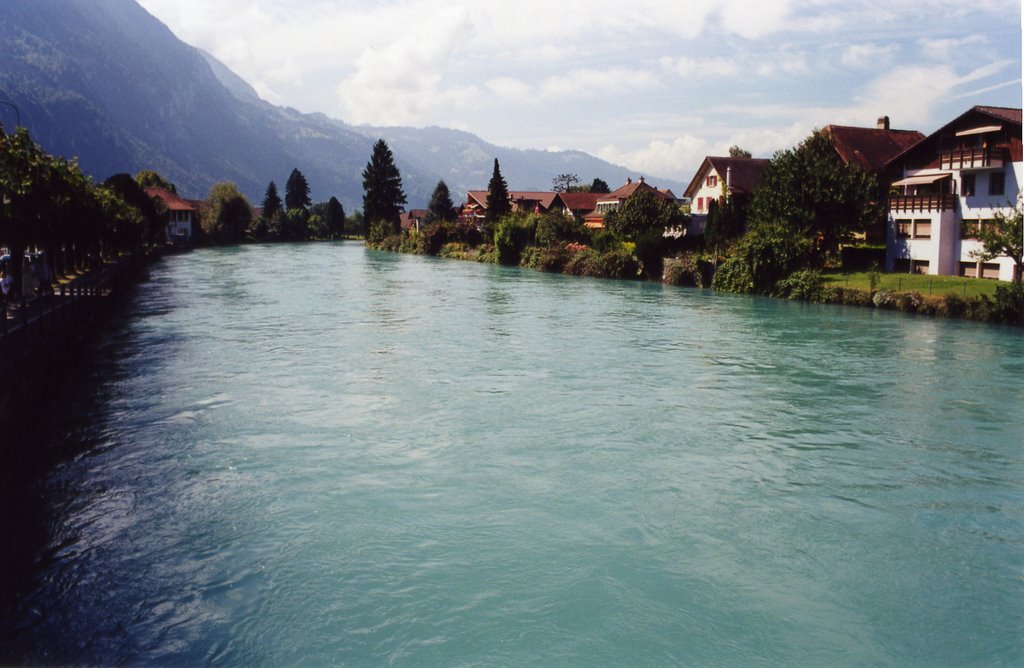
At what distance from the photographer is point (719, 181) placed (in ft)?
272

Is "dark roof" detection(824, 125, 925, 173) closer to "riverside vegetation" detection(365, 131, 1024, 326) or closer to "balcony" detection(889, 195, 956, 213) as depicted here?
"riverside vegetation" detection(365, 131, 1024, 326)

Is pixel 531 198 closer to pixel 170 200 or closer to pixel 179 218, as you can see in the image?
pixel 170 200

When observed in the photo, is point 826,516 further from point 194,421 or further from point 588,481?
point 194,421

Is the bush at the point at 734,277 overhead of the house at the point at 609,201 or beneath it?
beneath

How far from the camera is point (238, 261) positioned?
317 ft

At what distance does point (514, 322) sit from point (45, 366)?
71.6 ft

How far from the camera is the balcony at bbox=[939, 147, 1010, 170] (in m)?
51.7

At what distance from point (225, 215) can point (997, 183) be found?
427 ft

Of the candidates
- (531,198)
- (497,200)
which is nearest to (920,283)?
(497,200)

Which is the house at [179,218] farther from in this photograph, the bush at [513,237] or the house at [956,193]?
the house at [956,193]

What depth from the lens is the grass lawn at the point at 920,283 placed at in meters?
46.6

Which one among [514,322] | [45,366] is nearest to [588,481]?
[45,366]

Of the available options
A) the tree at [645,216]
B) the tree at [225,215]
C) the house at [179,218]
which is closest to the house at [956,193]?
the tree at [645,216]

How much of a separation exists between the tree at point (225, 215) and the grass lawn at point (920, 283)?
12096 cm
